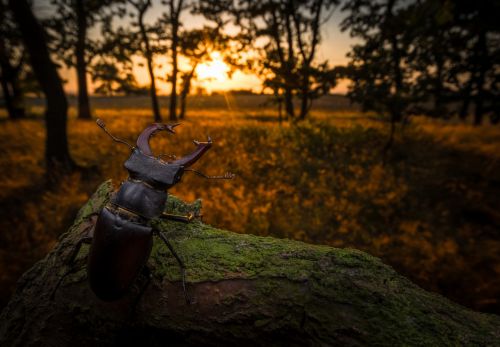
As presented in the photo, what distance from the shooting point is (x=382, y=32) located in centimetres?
679

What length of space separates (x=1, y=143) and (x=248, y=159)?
25.6 feet

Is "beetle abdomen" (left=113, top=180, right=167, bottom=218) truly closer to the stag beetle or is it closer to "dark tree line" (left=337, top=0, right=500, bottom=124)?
the stag beetle

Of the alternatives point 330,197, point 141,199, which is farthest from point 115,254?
point 330,197

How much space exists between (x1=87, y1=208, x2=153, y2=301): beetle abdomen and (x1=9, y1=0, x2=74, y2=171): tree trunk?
6.09 meters

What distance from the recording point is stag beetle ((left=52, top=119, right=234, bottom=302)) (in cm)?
148

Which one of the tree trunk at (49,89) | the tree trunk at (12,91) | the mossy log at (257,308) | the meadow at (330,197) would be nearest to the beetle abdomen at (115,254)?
the mossy log at (257,308)

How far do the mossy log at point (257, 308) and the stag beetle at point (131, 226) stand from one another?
4.9 inches

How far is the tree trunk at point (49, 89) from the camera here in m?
6.42

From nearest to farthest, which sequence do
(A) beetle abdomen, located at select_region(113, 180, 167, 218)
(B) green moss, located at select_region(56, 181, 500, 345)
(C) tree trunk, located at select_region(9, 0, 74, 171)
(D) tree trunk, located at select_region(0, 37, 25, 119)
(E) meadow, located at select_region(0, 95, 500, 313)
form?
(B) green moss, located at select_region(56, 181, 500, 345) < (A) beetle abdomen, located at select_region(113, 180, 167, 218) < (E) meadow, located at select_region(0, 95, 500, 313) < (C) tree trunk, located at select_region(9, 0, 74, 171) < (D) tree trunk, located at select_region(0, 37, 25, 119)

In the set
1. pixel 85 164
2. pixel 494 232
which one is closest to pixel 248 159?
pixel 85 164

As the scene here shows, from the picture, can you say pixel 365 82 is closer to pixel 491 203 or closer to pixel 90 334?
pixel 491 203

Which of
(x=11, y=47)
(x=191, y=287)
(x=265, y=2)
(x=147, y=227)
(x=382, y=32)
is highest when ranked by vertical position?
(x=265, y=2)

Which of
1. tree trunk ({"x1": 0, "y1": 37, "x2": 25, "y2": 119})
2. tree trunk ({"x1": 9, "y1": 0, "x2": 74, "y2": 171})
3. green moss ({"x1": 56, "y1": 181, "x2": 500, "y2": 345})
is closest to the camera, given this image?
green moss ({"x1": 56, "y1": 181, "x2": 500, "y2": 345})

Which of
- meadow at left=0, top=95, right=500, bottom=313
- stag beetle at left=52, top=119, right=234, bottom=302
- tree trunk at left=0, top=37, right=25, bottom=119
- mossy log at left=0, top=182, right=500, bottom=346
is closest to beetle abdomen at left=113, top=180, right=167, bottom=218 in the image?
stag beetle at left=52, top=119, right=234, bottom=302
